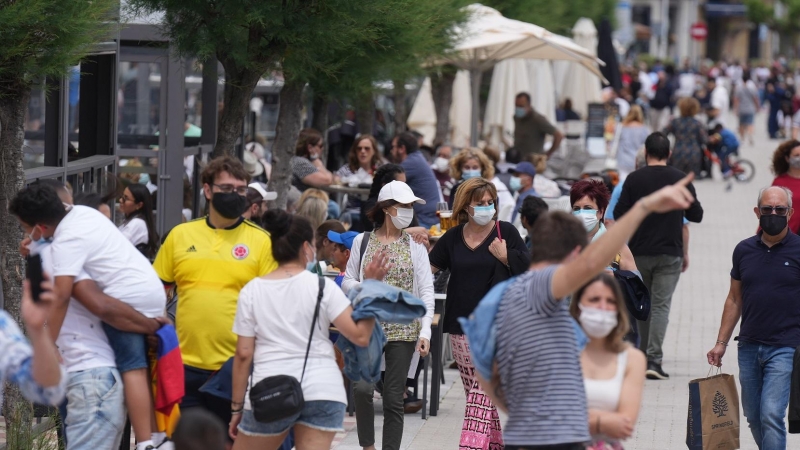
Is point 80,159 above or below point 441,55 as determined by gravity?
below

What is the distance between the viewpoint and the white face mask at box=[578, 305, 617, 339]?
459 centimetres

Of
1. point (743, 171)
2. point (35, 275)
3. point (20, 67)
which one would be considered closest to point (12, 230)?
point (20, 67)

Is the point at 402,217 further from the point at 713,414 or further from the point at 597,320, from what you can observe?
the point at 597,320

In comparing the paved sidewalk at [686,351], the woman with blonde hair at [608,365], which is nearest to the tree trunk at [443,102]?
the paved sidewalk at [686,351]

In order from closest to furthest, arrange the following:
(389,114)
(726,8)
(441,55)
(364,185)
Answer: (364,185)
(441,55)
(389,114)
(726,8)

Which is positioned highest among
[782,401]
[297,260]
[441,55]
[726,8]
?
[726,8]

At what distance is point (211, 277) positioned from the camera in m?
5.75

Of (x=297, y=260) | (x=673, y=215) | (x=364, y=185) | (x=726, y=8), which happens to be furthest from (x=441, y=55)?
(x=726, y=8)

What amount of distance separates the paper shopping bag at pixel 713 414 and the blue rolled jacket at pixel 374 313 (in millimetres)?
2001

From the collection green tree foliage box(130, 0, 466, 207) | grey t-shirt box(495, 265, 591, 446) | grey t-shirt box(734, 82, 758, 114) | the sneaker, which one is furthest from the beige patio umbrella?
grey t-shirt box(734, 82, 758, 114)

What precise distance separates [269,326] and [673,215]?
5.49 m

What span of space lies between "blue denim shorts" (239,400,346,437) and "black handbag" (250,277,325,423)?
98mm

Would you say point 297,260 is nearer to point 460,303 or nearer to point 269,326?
point 269,326

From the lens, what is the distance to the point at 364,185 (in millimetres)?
12609
